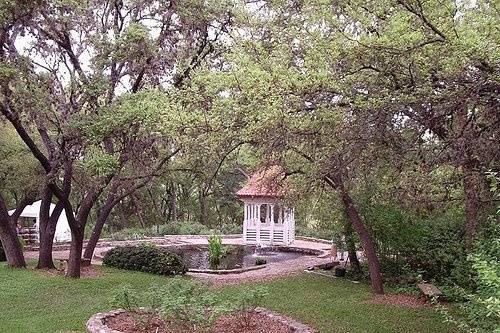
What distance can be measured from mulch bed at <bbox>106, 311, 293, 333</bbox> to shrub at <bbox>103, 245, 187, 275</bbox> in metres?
5.65

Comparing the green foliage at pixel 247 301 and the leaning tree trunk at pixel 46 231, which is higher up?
the leaning tree trunk at pixel 46 231

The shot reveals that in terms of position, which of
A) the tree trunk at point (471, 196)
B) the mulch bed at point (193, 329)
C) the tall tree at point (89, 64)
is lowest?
the mulch bed at point (193, 329)

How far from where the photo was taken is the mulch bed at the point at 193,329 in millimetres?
7695

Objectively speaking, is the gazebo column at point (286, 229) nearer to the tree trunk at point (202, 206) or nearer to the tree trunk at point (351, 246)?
the tree trunk at point (351, 246)

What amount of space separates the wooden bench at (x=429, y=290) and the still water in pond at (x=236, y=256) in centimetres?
671

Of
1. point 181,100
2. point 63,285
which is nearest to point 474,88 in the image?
point 181,100

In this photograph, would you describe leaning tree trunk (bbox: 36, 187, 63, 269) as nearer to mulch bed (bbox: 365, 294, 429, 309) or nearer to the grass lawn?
the grass lawn

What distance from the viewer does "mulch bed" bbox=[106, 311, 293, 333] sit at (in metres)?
7.70

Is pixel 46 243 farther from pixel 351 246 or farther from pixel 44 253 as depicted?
pixel 351 246

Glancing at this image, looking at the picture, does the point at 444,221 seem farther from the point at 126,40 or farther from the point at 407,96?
the point at 126,40

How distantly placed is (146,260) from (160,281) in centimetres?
182

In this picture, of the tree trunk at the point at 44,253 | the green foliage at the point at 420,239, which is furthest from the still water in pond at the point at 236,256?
the green foliage at the point at 420,239

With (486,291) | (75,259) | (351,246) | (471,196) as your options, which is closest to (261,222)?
(351,246)

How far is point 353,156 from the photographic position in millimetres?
7039
